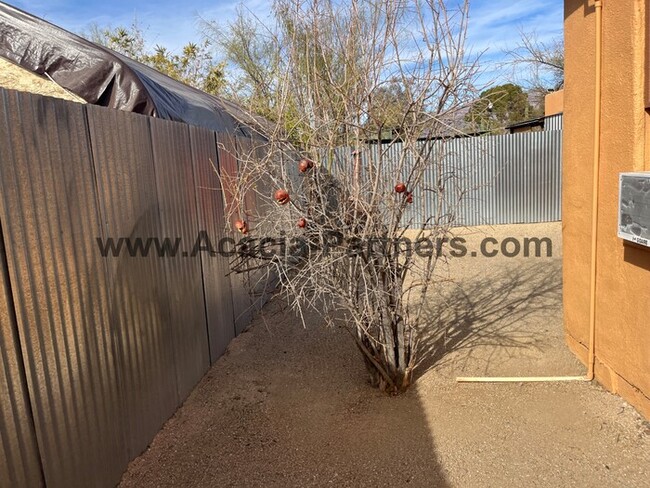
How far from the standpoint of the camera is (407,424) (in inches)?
130

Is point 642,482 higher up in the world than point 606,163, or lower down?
lower down

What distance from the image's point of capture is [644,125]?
295cm

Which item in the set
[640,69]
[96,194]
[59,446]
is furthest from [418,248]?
[59,446]

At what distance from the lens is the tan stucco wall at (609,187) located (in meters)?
3.00

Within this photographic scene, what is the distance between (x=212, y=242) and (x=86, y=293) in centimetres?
214

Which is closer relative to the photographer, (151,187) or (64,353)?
(64,353)

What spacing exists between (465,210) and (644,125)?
30.5 ft

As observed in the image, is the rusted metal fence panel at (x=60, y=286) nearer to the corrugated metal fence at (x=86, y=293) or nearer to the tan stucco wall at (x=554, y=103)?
the corrugated metal fence at (x=86, y=293)

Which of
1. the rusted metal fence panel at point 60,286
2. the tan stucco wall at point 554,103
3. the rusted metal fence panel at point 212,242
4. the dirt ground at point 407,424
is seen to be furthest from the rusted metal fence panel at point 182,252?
the tan stucco wall at point 554,103

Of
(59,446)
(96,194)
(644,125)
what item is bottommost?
(59,446)

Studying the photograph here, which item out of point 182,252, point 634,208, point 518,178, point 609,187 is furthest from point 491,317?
point 518,178

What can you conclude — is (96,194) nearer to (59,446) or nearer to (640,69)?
(59,446)

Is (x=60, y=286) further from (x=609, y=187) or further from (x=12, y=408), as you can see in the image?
(x=609, y=187)

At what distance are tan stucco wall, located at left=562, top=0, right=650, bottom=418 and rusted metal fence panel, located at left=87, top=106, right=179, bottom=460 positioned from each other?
10.3 feet
